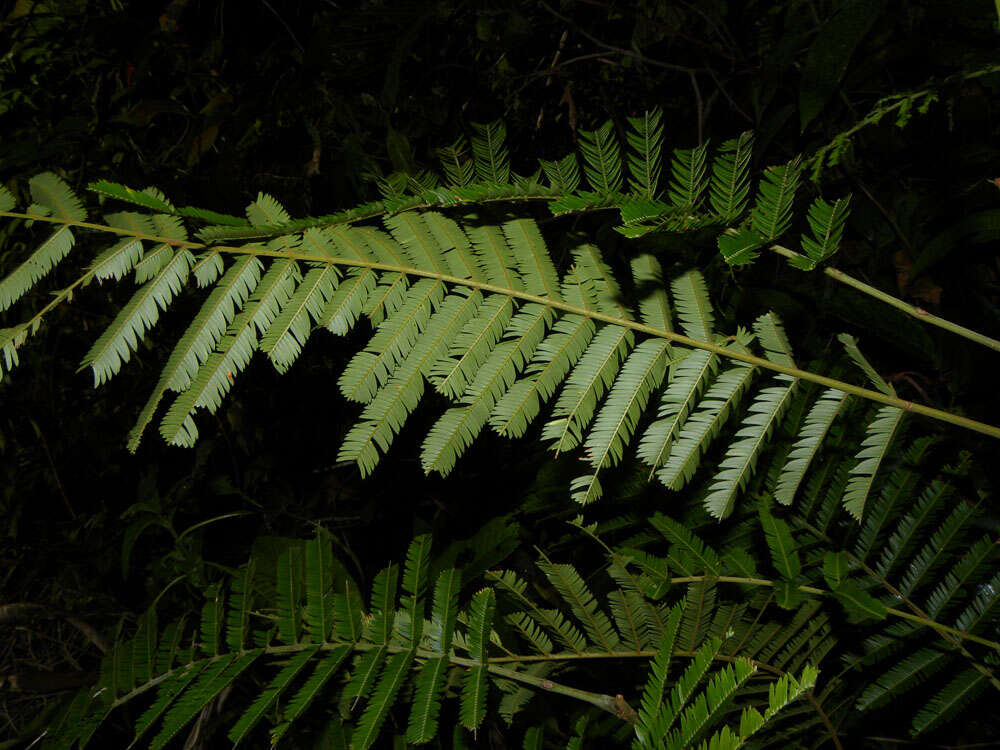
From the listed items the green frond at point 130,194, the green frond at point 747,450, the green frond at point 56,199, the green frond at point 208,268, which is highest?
the green frond at point 130,194

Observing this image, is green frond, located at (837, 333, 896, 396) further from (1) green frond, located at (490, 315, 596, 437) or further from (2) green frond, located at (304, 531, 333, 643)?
(2) green frond, located at (304, 531, 333, 643)

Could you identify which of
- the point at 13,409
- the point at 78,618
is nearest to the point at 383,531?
the point at 78,618

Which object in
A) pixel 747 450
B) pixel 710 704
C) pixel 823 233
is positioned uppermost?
pixel 823 233

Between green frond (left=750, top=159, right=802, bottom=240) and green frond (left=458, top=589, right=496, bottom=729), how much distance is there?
54cm

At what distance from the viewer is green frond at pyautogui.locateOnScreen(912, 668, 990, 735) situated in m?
0.79

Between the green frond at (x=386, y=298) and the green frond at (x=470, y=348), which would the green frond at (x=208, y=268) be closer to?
the green frond at (x=386, y=298)

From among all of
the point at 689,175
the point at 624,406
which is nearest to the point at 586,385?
the point at 624,406

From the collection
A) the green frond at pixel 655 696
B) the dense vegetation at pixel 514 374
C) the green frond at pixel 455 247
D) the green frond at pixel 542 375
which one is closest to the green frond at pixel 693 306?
the dense vegetation at pixel 514 374

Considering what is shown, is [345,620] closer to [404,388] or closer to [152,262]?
[404,388]

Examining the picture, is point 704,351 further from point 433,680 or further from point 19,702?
point 19,702

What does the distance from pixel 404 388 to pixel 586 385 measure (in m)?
0.22

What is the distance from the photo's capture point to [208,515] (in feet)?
6.67

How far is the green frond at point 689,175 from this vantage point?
682 mm

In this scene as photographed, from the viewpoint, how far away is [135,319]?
28.1 inches
